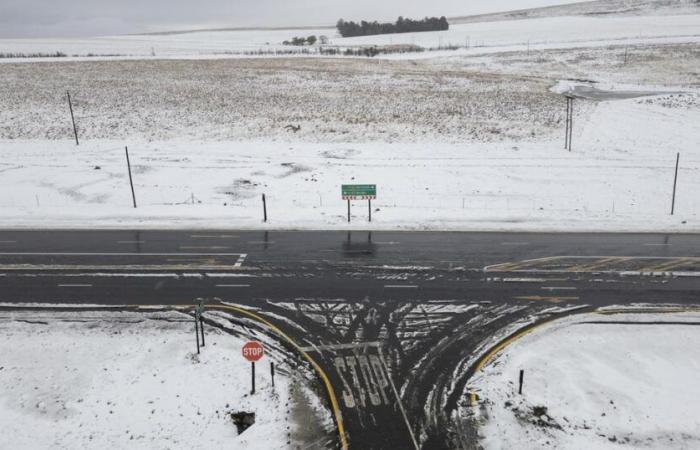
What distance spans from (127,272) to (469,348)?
1725 centimetres

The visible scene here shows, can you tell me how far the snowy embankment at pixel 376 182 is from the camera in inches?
1336

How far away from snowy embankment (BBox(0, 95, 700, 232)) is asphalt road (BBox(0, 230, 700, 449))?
2.50 metres

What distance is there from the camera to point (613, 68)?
9525cm

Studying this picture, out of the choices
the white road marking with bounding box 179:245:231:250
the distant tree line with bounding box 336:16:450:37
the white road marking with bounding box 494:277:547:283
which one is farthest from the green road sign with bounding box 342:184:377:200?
the distant tree line with bounding box 336:16:450:37

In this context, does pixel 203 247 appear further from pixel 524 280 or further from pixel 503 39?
pixel 503 39

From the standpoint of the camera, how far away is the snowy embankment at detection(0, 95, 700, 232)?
33.9 meters

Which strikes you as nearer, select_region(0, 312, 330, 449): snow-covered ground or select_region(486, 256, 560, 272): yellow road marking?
select_region(0, 312, 330, 449): snow-covered ground

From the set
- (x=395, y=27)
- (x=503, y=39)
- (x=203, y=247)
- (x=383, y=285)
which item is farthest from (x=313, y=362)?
(x=395, y=27)

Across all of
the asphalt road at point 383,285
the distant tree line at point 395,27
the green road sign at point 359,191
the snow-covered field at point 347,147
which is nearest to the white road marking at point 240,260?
the asphalt road at point 383,285

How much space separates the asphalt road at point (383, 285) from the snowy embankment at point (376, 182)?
8.20 ft

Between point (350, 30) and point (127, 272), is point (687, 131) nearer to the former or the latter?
point (127, 272)

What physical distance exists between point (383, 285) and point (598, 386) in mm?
10057

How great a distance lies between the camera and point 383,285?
966 inches

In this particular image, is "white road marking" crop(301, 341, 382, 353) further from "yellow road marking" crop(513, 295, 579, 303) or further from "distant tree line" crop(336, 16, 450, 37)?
"distant tree line" crop(336, 16, 450, 37)
